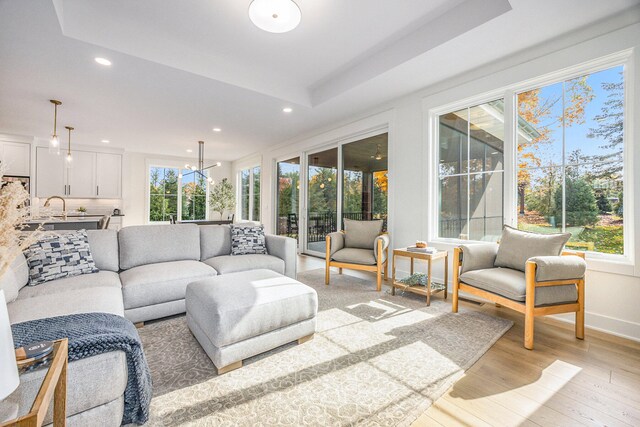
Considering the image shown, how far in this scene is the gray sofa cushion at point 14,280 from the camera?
5.65ft

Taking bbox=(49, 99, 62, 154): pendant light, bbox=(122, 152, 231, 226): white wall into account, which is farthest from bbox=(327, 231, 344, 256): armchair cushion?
bbox=(122, 152, 231, 226): white wall

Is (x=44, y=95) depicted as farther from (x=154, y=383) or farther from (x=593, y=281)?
(x=593, y=281)

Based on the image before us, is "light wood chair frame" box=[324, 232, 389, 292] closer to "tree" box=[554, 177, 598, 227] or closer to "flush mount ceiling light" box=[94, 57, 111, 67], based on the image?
Answer: "tree" box=[554, 177, 598, 227]

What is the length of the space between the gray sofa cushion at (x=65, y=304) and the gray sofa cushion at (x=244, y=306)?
487 millimetres

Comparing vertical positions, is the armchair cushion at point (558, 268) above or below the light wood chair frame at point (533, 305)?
above

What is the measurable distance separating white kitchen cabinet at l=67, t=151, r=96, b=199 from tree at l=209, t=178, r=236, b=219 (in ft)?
9.30

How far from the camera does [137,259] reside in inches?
109

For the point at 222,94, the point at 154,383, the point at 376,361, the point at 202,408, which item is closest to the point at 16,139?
the point at 222,94

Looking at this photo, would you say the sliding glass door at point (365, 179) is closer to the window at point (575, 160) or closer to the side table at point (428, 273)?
the side table at point (428, 273)

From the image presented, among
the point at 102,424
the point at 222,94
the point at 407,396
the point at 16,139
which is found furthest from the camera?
the point at 16,139

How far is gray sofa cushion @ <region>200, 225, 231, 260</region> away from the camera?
3.27m

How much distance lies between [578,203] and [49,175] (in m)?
9.24

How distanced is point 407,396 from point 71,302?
207 centimetres

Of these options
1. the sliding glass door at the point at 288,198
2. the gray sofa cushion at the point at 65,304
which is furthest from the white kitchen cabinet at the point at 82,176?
the gray sofa cushion at the point at 65,304
